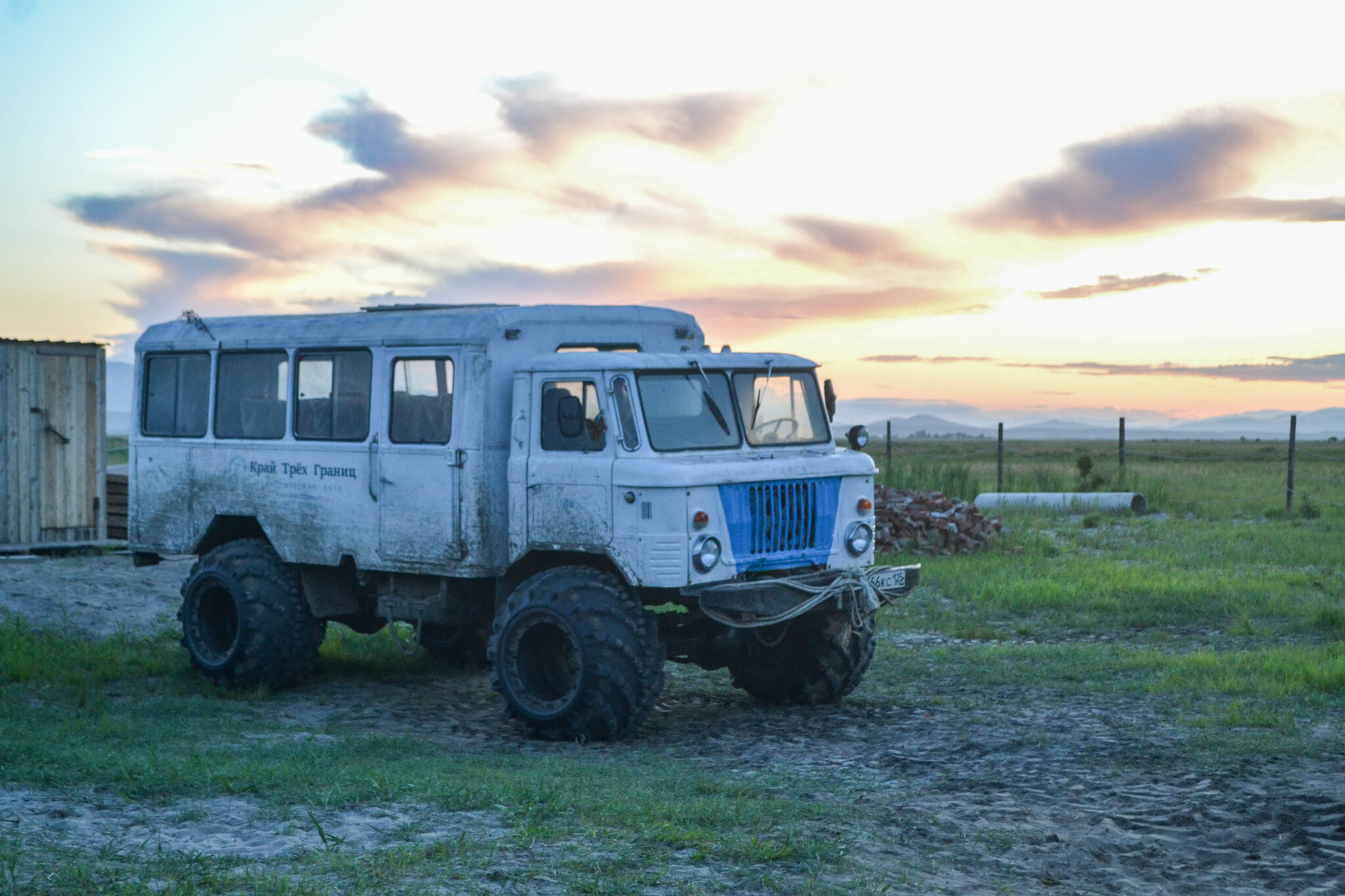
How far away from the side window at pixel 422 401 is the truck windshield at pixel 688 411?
1667mm

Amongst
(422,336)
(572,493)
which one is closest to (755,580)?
(572,493)

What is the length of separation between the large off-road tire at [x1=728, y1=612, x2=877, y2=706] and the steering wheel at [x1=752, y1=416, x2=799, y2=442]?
1376 mm

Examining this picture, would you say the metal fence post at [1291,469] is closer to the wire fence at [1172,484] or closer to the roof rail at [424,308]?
the wire fence at [1172,484]

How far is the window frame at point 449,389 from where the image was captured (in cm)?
988

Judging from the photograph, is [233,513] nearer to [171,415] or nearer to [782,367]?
→ [171,415]

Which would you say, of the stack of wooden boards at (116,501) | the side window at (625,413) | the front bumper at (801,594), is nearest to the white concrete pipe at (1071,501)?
the stack of wooden boards at (116,501)

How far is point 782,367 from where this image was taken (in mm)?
10055

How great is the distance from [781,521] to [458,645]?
4394 mm

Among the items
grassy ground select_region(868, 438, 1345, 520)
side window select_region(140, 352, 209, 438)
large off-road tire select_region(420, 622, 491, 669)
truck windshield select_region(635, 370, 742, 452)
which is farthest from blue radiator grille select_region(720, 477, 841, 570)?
grassy ground select_region(868, 438, 1345, 520)

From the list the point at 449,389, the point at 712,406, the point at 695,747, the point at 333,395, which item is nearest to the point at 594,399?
the point at 712,406

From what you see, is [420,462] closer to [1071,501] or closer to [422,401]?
[422,401]

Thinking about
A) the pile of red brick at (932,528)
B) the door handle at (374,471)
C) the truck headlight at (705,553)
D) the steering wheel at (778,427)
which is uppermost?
the steering wheel at (778,427)

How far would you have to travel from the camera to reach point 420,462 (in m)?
10.1

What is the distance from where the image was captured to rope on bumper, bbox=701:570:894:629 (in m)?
9.09
